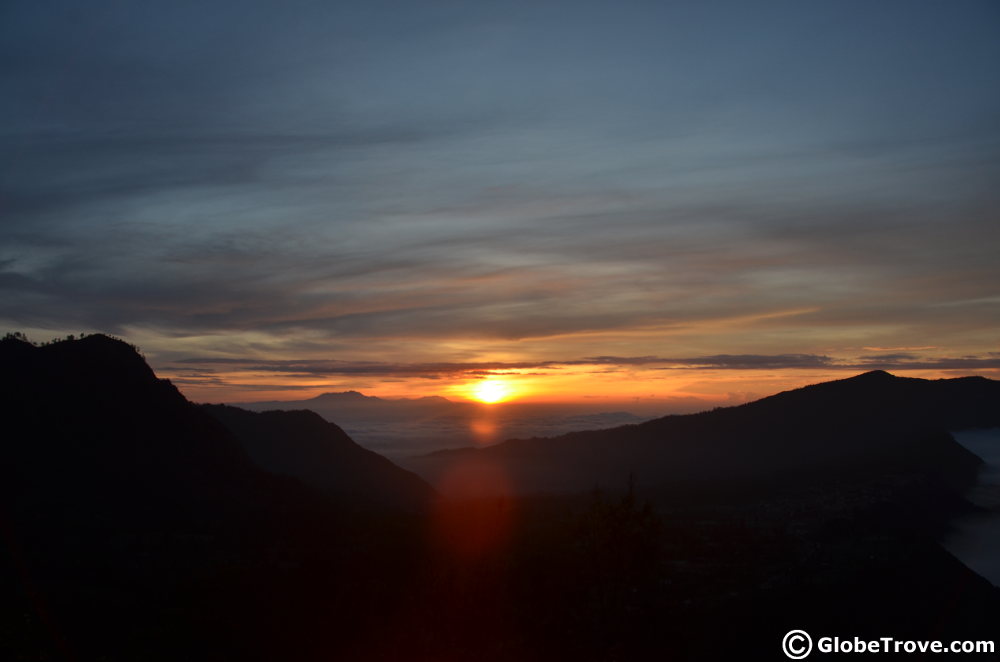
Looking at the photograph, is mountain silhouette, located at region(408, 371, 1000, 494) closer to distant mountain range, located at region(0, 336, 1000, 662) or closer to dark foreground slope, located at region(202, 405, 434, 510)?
distant mountain range, located at region(0, 336, 1000, 662)

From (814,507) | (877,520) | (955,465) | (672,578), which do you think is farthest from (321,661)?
(955,465)

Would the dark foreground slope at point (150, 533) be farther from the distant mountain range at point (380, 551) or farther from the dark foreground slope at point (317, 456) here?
the dark foreground slope at point (317, 456)

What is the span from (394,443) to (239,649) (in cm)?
14631

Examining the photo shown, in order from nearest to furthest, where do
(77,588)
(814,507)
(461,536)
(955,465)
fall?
(77,588) → (461,536) → (814,507) → (955,465)

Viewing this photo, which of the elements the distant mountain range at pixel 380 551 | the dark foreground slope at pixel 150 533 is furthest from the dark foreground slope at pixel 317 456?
the dark foreground slope at pixel 150 533

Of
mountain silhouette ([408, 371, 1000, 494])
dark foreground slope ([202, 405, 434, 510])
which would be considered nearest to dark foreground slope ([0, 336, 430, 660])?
dark foreground slope ([202, 405, 434, 510])

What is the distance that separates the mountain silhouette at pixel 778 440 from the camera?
283 feet

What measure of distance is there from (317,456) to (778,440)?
66943 mm

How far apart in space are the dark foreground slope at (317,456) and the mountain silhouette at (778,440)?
81.0ft

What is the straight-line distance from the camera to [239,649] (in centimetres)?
2723

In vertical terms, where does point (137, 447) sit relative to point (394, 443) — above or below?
above

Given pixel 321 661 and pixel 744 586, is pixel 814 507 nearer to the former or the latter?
pixel 744 586

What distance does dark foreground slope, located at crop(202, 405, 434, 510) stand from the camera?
76.6 meters

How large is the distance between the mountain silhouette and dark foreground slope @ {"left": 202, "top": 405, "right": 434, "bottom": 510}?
24.7m
